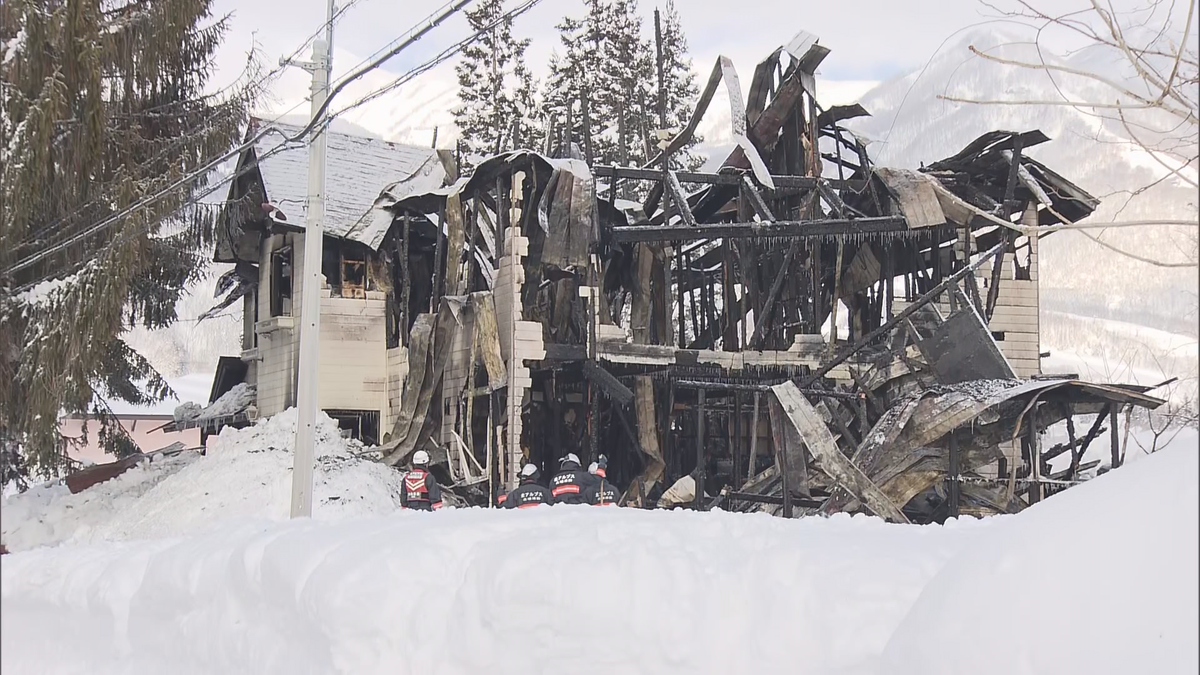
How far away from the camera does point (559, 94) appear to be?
53750mm

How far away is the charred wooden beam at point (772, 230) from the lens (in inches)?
827

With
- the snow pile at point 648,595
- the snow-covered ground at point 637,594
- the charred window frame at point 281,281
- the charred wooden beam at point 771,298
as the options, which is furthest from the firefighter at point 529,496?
the charred window frame at point 281,281

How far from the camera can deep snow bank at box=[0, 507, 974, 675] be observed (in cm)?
653

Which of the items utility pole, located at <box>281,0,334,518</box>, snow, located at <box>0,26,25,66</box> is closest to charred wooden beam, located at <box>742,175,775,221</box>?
utility pole, located at <box>281,0,334,518</box>

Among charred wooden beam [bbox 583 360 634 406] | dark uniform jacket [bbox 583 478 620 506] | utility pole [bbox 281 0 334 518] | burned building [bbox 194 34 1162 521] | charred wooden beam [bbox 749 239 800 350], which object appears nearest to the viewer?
utility pole [bbox 281 0 334 518]

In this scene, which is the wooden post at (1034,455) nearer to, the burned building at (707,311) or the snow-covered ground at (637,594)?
the burned building at (707,311)

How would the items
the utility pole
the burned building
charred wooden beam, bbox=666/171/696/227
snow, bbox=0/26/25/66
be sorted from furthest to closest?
charred wooden beam, bbox=666/171/696/227 < the burned building < the utility pole < snow, bbox=0/26/25/66

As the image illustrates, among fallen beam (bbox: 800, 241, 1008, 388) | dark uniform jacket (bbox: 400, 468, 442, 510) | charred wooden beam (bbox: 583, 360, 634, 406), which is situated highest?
fallen beam (bbox: 800, 241, 1008, 388)

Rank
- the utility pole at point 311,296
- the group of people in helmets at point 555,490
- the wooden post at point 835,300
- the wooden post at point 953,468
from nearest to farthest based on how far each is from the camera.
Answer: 1. the utility pole at point 311,296
2. the group of people in helmets at point 555,490
3. the wooden post at point 953,468
4. the wooden post at point 835,300

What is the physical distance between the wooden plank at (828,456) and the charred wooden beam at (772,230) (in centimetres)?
434

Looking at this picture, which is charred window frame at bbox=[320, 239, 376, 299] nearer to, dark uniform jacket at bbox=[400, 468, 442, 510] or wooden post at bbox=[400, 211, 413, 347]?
wooden post at bbox=[400, 211, 413, 347]

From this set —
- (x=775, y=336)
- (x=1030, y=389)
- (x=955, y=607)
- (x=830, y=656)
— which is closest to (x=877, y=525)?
(x=830, y=656)

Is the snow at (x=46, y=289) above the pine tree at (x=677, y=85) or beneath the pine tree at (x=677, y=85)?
beneath

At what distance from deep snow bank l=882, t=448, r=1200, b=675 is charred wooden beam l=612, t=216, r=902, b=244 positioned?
50.5 feet
